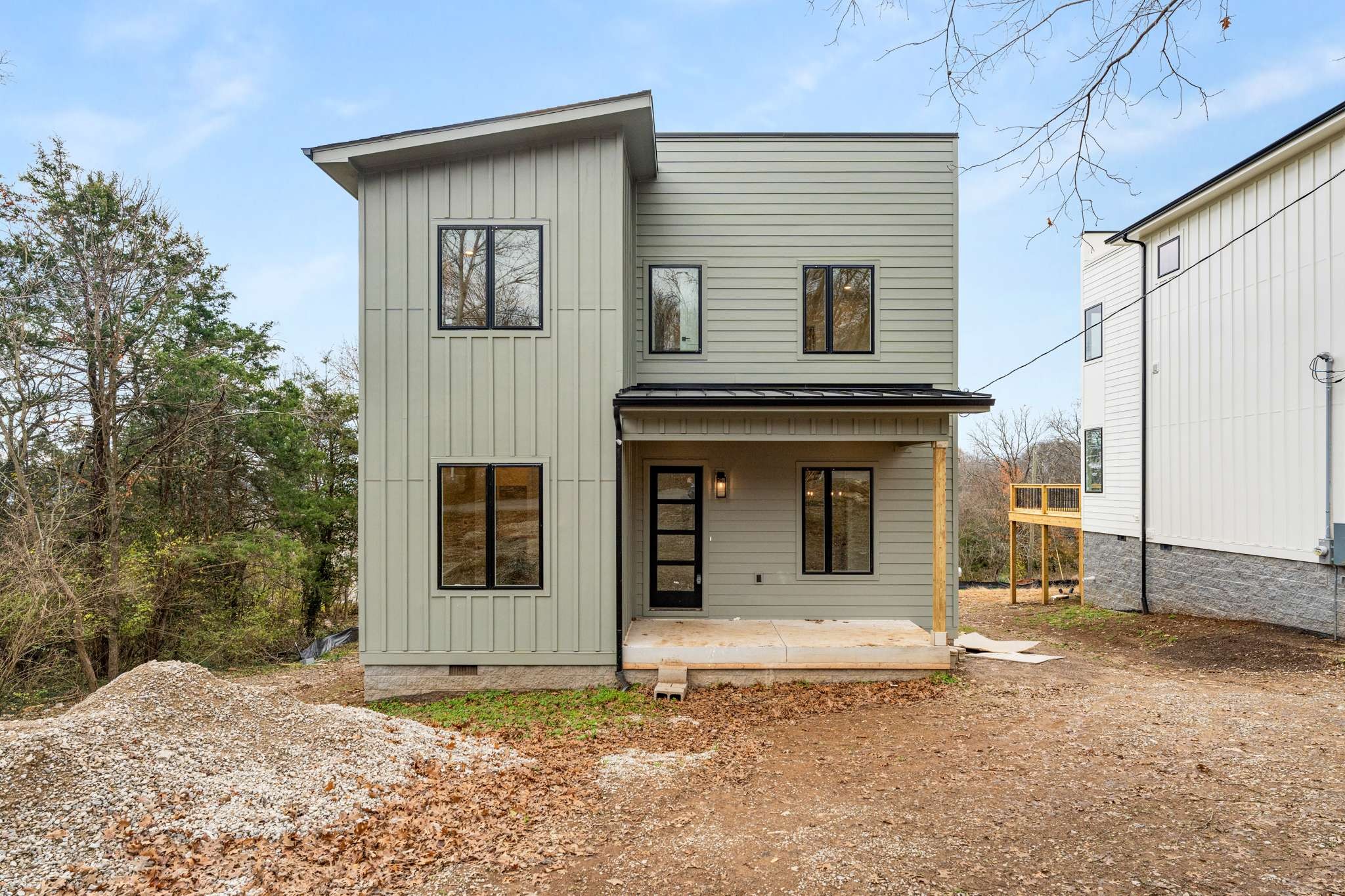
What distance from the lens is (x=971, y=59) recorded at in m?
2.89

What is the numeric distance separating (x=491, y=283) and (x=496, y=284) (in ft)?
0.17

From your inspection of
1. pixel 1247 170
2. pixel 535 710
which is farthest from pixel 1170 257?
pixel 535 710

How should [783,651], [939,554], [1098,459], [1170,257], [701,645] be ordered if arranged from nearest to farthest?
[783,651] → [701,645] → [939,554] → [1170,257] → [1098,459]

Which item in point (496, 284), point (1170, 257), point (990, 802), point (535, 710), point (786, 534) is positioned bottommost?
point (535, 710)

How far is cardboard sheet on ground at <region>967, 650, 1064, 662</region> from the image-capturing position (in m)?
8.74

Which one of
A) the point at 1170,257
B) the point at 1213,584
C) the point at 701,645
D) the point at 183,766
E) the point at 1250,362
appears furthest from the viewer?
the point at 1170,257

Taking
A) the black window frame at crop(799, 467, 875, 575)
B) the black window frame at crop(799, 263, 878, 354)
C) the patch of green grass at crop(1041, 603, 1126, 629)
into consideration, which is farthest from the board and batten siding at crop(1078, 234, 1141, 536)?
the black window frame at crop(799, 467, 875, 575)

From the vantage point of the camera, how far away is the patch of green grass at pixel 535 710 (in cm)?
625

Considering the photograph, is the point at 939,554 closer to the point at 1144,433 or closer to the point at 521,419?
the point at 521,419

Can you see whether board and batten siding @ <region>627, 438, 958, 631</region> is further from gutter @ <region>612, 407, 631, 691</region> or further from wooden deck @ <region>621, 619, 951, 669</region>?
gutter @ <region>612, 407, 631, 691</region>

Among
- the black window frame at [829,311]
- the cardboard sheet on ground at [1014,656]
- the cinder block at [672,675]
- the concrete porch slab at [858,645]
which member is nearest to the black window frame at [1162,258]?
the black window frame at [829,311]

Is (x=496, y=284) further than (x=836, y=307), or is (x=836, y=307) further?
(x=836, y=307)

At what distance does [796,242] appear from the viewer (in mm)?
9234

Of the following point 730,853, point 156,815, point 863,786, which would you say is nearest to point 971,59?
point 730,853
